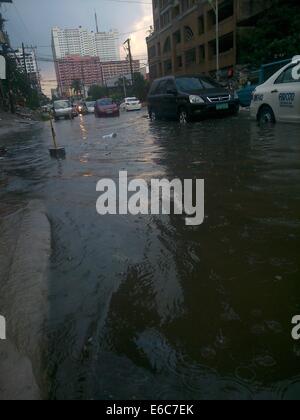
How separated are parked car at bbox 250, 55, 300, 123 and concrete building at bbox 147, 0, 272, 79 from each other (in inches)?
1041

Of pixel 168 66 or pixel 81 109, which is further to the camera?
pixel 168 66

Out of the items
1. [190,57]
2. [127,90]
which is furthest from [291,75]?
[127,90]

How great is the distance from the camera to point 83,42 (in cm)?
7625

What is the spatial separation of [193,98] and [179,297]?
A: 11.1m

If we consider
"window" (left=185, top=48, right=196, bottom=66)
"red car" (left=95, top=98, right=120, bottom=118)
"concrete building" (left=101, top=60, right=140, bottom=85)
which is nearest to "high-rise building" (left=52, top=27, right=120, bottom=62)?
"window" (left=185, top=48, right=196, bottom=66)

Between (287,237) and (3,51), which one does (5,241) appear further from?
(3,51)

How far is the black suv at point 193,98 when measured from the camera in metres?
12.9

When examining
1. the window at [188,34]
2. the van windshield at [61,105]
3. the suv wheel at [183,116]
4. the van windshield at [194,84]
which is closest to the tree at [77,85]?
the window at [188,34]

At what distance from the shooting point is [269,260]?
3.08m

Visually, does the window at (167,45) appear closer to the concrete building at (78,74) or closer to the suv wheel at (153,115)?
the concrete building at (78,74)

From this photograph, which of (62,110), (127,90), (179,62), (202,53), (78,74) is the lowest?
(62,110)

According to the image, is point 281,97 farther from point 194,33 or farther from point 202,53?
point 194,33

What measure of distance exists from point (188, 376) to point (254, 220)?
87.7 inches

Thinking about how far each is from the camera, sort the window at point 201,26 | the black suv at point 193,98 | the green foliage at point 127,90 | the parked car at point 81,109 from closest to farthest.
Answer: the black suv at point 193,98
the parked car at point 81,109
the window at point 201,26
the green foliage at point 127,90
